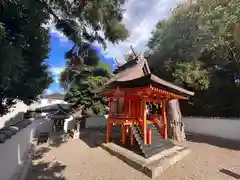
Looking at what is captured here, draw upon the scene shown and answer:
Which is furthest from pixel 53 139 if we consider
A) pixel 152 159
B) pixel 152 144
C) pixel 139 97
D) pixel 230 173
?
pixel 230 173

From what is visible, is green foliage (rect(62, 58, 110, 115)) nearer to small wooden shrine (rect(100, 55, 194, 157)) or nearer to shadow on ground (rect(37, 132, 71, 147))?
shadow on ground (rect(37, 132, 71, 147))

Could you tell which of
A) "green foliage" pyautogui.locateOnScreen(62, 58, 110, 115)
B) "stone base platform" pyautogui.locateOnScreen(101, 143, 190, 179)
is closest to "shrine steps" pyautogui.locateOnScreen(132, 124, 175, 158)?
"stone base platform" pyautogui.locateOnScreen(101, 143, 190, 179)

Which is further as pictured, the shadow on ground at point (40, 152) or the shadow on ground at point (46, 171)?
the shadow on ground at point (40, 152)

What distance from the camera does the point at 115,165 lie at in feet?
24.5

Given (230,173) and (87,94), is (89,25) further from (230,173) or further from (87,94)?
(87,94)

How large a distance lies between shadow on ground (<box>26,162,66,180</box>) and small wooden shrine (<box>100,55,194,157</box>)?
317cm

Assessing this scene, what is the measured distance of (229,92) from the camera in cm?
1341

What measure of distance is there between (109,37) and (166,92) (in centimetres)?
353

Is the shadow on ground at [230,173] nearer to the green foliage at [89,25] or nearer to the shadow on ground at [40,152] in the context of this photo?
the green foliage at [89,25]

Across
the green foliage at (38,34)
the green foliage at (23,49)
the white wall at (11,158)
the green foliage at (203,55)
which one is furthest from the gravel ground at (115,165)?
→ the green foliage at (203,55)

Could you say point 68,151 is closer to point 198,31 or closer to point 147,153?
point 147,153

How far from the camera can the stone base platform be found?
256 inches

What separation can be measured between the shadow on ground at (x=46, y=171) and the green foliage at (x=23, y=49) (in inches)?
103

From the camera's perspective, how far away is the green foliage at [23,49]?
9.30 feet
